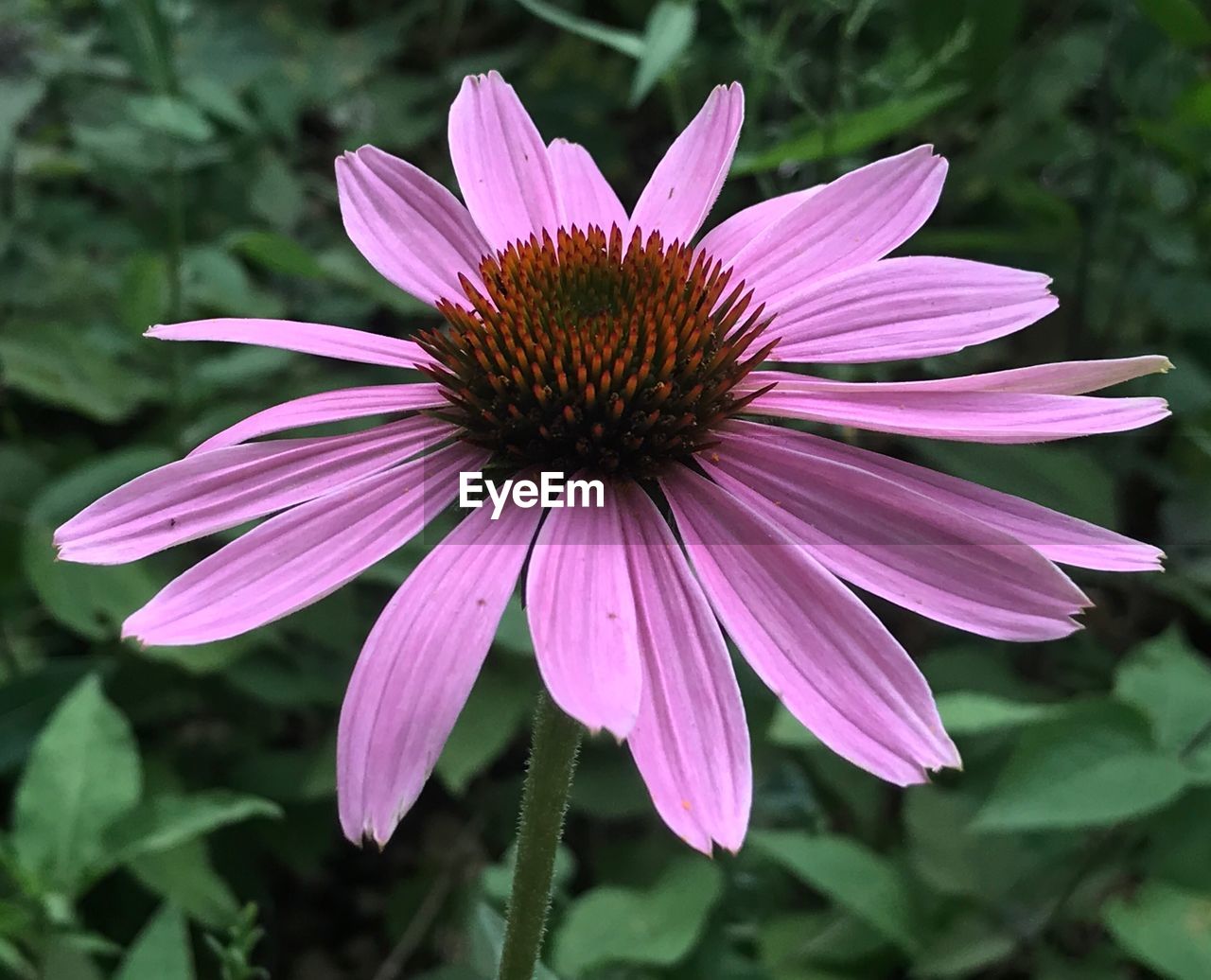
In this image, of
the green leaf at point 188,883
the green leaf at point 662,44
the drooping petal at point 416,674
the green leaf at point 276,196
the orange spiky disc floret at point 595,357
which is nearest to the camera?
the drooping petal at point 416,674

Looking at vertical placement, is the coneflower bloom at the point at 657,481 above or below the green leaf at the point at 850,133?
below

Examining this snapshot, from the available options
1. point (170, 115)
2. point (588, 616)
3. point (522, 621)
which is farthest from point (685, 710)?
point (170, 115)

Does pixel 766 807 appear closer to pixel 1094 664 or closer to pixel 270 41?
pixel 1094 664

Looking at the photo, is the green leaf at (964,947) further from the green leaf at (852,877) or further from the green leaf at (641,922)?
the green leaf at (641,922)

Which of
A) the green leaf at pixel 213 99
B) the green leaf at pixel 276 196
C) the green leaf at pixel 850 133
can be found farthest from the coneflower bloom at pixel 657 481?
the green leaf at pixel 276 196

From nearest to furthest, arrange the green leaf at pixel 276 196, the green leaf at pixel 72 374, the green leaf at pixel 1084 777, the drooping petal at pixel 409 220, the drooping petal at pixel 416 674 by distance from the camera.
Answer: the drooping petal at pixel 416 674 < the drooping petal at pixel 409 220 < the green leaf at pixel 1084 777 < the green leaf at pixel 72 374 < the green leaf at pixel 276 196

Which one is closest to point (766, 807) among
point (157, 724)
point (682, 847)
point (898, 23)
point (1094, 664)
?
point (682, 847)

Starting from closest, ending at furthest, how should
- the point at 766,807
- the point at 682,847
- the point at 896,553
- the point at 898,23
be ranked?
1. the point at 896,553
2. the point at 766,807
3. the point at 682,847
4. the point at 898,23
